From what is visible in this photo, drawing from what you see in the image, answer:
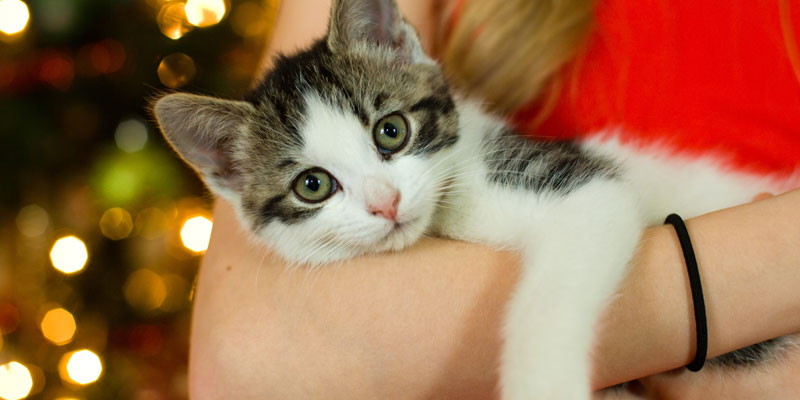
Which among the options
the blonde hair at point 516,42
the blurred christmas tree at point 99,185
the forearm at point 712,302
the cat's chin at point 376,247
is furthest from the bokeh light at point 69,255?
the forearm at point 712,302

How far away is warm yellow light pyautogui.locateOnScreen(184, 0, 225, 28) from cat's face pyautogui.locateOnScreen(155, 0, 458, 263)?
550 millimetres

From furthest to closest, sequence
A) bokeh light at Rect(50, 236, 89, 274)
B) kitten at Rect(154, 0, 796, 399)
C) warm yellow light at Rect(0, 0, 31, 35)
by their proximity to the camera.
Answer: bokeh light at Rect(50, 236, 89, 274)
warm yellow light at Rect(0, 0, 31, 35)
kitten at Rect(154, 0, 796, 399)

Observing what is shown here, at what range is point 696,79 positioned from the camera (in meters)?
1.07

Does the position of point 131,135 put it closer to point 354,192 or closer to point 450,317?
point 354,192

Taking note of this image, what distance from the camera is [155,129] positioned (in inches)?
59.4

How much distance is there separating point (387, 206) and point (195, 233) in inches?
43.1

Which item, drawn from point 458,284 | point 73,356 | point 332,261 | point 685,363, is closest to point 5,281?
point 73,356

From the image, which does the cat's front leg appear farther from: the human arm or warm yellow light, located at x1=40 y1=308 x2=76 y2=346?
warm yellow light, located at x1=40 y1=308 x2=76 y2=346

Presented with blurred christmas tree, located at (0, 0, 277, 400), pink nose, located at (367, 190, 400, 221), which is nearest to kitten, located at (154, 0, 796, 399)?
pink nose, located at (367, 190, 400, 221)

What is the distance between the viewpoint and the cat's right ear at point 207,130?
91cm

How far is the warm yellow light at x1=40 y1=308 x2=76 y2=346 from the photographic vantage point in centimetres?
158

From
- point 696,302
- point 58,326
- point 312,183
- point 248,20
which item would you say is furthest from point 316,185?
point 58,326

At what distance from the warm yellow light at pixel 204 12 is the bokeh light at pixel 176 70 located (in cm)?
11

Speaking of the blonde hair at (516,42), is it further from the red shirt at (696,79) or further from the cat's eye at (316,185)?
the cat's eye at (316,185)
